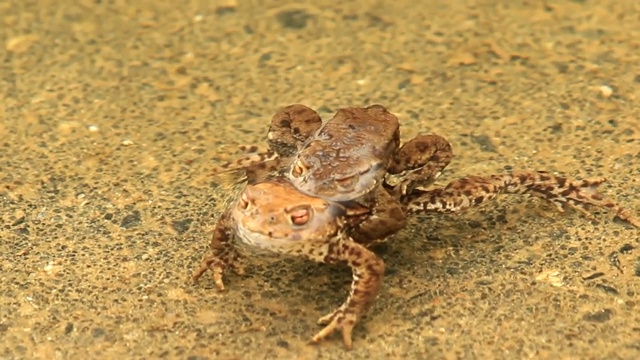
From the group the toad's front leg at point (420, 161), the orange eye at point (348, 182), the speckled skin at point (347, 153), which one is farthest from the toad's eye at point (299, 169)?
the toad's front leg at point (420, 161)

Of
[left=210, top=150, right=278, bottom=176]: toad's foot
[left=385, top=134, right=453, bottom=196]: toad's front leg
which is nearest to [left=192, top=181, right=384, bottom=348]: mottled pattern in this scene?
[left=385, top=134, right=453, bottom=196]: toad's front leg

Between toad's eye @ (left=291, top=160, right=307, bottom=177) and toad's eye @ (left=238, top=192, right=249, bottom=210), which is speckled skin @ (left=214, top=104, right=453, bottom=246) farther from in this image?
toad's eye @ (left=238, top=192, right=249, bottom=210)

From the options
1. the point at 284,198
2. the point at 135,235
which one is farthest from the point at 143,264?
the point at 284,198

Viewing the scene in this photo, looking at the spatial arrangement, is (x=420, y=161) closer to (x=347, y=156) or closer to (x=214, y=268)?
(x=347, y=156)

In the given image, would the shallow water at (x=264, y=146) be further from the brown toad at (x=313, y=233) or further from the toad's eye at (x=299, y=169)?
the toad's eye at (x=299, y=169)

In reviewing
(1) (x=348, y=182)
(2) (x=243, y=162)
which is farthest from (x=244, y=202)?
(2) (x=243, y=162)
